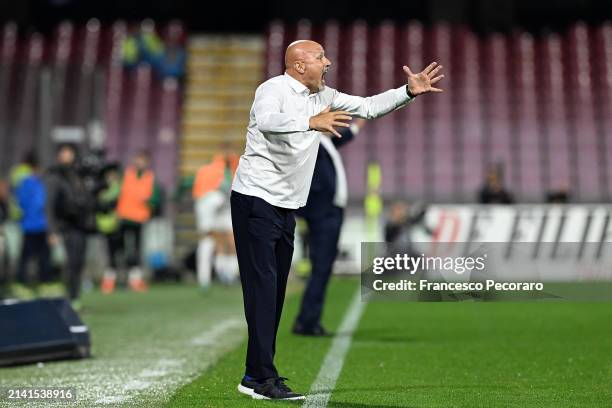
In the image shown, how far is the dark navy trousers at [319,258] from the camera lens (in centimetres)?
964

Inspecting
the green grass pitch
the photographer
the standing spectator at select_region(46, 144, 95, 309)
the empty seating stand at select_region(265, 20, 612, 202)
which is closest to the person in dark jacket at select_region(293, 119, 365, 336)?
the green grass pitch

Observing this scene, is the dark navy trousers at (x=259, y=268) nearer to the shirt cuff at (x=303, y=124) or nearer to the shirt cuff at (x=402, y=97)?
the shirt cuff at (x=303, y=124)

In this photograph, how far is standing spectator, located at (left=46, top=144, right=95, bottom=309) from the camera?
12617 millimetres

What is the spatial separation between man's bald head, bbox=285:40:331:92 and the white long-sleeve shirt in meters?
0.04

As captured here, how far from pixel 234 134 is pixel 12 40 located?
5550 millimetres

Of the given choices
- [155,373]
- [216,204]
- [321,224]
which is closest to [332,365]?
[155,373]

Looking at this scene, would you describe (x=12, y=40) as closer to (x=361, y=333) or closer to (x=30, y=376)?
(x=361, y=333)

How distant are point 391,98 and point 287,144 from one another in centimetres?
59

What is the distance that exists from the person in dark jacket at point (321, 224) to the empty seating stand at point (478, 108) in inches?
473

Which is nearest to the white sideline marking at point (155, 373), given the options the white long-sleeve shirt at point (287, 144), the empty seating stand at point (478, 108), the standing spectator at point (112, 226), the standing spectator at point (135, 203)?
the white long-sleeve shirt at point (287, 144)

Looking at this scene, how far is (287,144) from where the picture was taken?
5.93 m

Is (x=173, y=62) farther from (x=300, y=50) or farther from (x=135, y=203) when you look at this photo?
(x=300, y=50)

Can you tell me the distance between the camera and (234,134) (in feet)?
78.8

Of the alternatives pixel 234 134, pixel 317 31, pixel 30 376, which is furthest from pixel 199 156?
pixel 30 376
